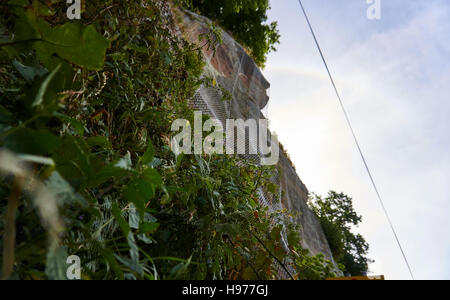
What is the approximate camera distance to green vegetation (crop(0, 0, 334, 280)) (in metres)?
0.34

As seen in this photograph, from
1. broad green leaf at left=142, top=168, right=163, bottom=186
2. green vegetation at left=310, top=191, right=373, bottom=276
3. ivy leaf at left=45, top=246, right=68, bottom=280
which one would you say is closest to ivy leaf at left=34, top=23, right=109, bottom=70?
broad green leaf at left=142, top=168, right=163, bottom=186

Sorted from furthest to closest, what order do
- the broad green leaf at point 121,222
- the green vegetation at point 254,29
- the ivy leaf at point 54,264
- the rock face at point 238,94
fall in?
the green vegetation at point 254,29
the rock face at point 238,94
the broad green leaf at point 121,222
the ivy leaf at point 54,264

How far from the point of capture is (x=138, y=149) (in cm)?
93

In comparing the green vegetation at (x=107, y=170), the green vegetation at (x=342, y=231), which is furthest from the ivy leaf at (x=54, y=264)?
the green vegetation at (x=342, y=231)

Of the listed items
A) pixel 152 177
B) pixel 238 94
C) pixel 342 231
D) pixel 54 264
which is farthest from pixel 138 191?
pixel 342 231

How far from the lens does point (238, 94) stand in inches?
102

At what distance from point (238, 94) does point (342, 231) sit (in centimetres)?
223

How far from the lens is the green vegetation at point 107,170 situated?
0.34 meters

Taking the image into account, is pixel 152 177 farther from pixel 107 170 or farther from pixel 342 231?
pixel 342 231

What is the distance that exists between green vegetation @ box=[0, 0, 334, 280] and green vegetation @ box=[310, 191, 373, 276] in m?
2.15

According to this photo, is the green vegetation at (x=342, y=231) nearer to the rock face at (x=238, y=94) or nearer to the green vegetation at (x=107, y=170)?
the rock face at (x=238, y=94)

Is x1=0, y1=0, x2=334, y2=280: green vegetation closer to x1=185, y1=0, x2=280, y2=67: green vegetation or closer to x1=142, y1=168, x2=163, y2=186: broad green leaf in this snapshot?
x1=142, y1=168, x2=163, y2=186: broad green leaf

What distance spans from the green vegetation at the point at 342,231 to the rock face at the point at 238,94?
0.63ft
